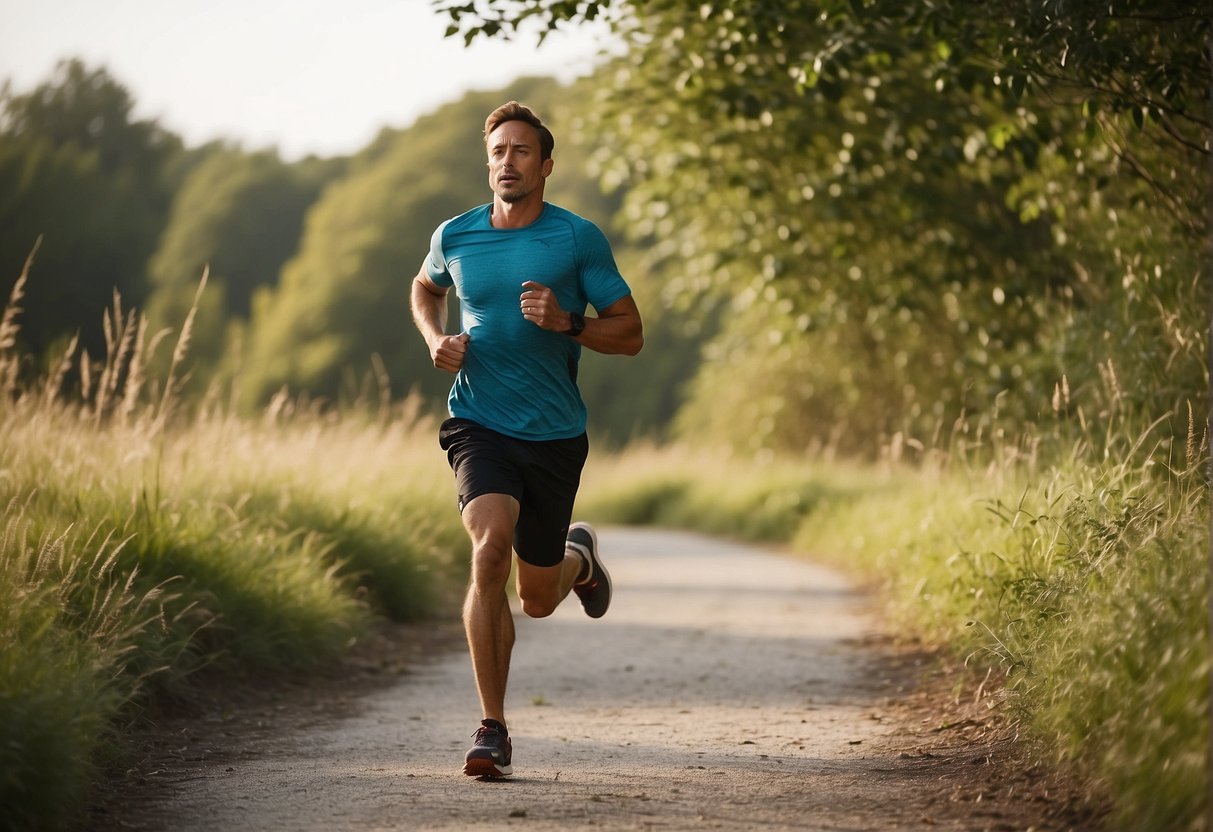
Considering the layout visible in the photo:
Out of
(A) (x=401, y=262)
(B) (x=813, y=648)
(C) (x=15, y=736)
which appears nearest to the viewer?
(C) (x=15, y=736)

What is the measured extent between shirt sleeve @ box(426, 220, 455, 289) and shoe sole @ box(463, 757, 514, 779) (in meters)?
1.85

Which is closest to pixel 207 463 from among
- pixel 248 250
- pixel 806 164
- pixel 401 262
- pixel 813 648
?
pixel 813 648

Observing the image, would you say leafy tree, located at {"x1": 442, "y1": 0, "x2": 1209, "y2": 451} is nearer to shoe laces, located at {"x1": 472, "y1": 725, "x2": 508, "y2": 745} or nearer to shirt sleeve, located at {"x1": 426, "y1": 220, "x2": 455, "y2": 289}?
shirt sleeve, located at {"x1": 426, "y1": 220, "x2": 455, "y2": 289}

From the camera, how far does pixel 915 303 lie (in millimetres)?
14055

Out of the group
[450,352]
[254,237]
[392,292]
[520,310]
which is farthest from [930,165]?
[254,237]

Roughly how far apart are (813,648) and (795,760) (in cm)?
341

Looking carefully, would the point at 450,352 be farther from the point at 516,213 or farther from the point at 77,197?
the point at 77,197

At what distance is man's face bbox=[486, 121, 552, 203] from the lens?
17.8 ft

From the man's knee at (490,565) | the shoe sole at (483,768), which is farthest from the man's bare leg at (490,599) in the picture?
the shoe sole at (483,768)

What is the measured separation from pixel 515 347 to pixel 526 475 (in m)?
0.48

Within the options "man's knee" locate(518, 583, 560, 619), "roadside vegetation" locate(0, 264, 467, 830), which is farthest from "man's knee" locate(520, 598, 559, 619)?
"roadside vegetation" locate(0, 264, 467, 830)

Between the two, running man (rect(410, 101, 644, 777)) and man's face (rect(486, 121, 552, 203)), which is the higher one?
man's face (rect(486, 121, 552, 203))

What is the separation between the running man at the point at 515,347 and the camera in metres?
5.18

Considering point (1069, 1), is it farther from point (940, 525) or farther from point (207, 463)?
point (207, 463)
